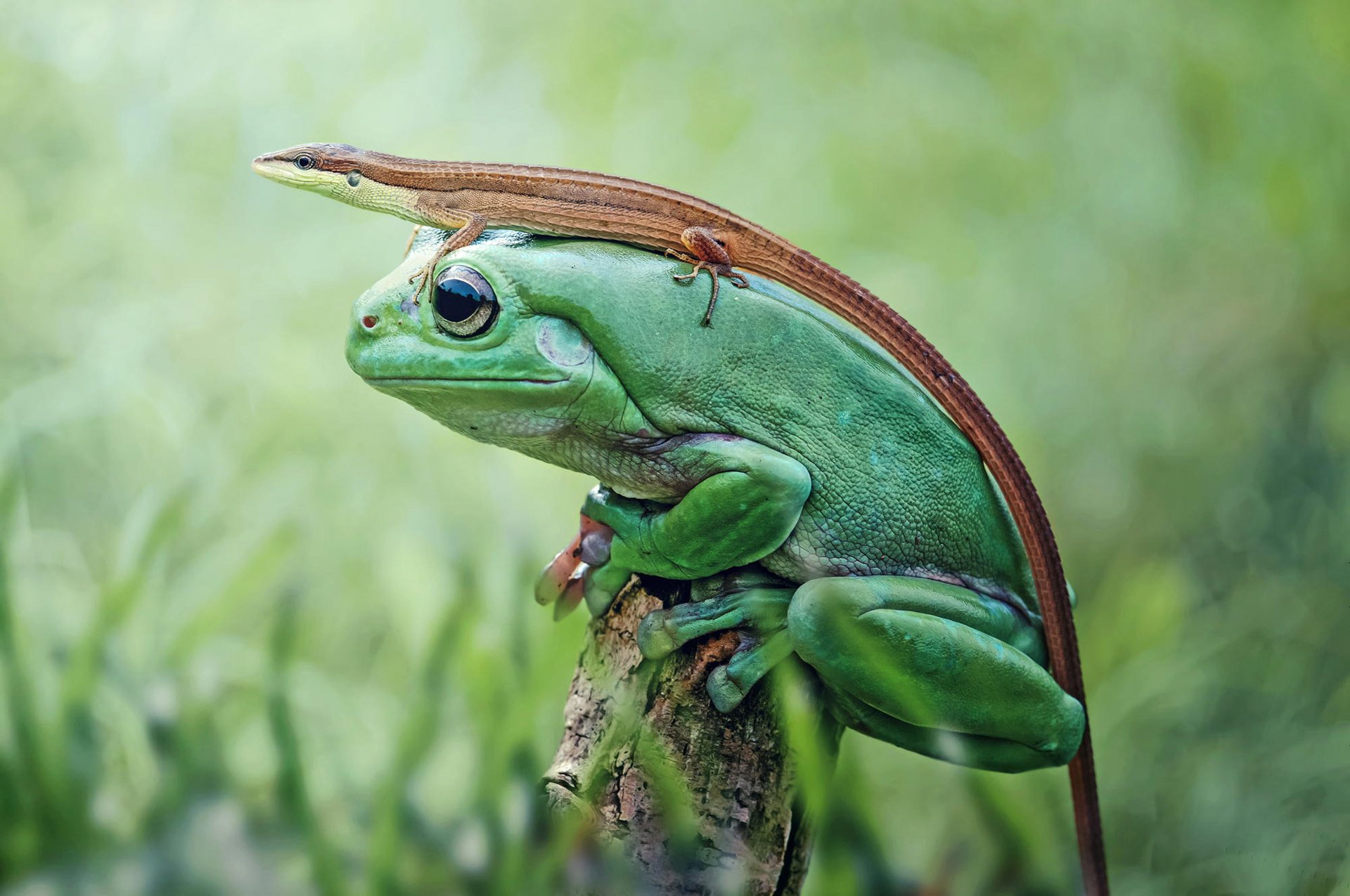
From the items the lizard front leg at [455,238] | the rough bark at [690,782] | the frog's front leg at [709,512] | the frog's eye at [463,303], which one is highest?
the lizard front leg at [455,238]

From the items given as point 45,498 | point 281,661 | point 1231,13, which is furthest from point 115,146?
point 1231,13

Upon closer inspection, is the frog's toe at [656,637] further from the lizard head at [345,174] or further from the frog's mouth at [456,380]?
the lizard head at [345,174]

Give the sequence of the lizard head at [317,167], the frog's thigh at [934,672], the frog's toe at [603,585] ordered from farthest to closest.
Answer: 1. the lizard head at [317,167]
2. the frog's toe at [603,585]
3. the frog's thigh at [934,672]

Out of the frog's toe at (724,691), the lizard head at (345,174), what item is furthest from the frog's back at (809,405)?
the lizard head at (345,174)

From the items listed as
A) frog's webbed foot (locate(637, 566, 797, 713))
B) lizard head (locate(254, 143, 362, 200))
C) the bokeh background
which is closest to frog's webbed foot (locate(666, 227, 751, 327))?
frog's webbed foot (locate(637, 566, 797, 713))

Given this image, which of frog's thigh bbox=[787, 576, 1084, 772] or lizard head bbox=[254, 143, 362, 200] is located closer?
frog's thigh bbox=[787, 576, 1084, 772]

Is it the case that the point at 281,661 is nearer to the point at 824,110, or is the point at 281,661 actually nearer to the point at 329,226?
the point at 329,226

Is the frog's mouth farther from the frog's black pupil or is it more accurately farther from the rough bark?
the rough bark

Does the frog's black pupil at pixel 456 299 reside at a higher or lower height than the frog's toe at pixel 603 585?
higher
